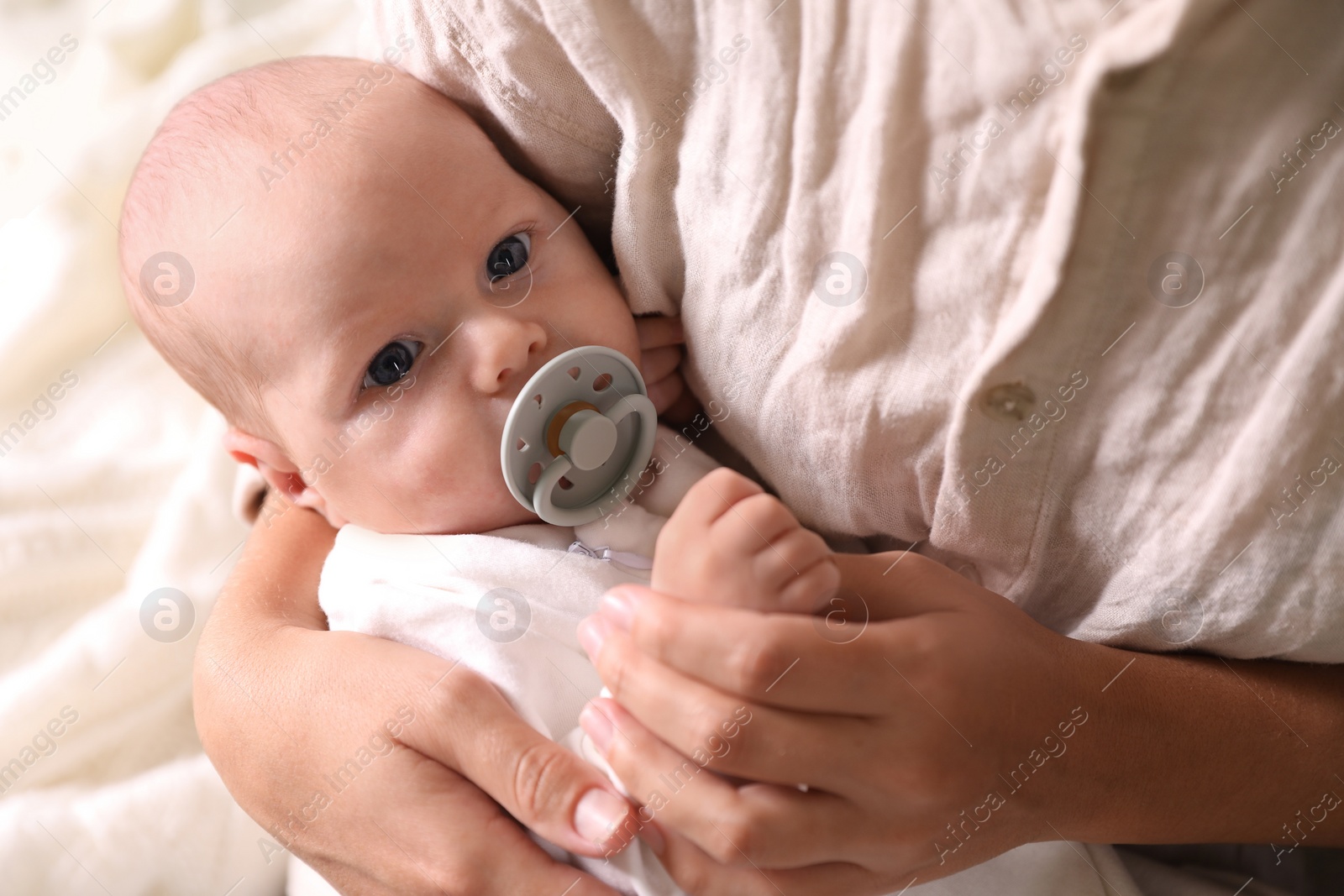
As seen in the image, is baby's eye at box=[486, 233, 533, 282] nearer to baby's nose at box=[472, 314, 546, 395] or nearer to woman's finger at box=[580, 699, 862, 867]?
baby's nose at box=[472, 314, 546, 395]

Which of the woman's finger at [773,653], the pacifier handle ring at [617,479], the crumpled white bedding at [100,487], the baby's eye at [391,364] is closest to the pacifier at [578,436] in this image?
the pacifier handle ring at [617,479]

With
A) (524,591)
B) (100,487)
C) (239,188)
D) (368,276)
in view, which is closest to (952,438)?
(524,591)

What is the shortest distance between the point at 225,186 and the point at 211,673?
1.75 ft

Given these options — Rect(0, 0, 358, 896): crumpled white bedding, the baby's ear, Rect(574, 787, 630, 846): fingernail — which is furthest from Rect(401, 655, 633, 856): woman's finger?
Rect(0, 0, 358, 896): crumpled white bedding

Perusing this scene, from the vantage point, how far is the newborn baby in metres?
0.91

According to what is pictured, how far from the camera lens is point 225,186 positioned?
0.95 meters

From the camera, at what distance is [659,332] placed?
1046 mm

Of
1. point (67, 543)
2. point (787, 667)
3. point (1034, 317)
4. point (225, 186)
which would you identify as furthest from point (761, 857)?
point (67, 543)

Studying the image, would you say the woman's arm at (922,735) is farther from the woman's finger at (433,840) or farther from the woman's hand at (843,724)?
the woman's finger at (433,840)

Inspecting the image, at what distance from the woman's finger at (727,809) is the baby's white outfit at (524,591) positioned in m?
0.11

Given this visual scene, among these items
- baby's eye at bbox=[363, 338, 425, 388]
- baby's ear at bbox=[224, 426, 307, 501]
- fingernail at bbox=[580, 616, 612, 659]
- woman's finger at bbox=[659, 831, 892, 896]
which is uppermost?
baby's eye at bbox=[363, 338, 425, 388]

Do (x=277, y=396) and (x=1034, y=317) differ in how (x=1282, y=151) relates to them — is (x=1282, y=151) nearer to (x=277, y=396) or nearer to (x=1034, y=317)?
(x=1034, y=317)

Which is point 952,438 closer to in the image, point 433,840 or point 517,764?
point 517,764

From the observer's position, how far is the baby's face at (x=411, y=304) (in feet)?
2.97
